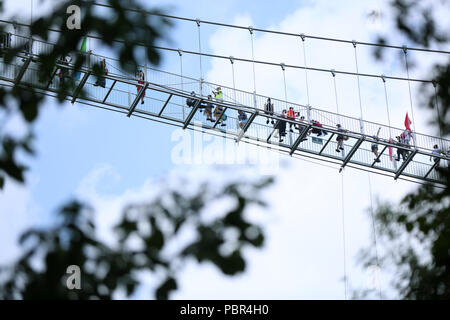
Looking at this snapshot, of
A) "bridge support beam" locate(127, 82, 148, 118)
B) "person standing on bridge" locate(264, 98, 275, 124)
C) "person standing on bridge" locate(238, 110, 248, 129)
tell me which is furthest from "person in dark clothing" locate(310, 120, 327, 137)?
"bridge support beam" locate(127, 82, 148, 118)

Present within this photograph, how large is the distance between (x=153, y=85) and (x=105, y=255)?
14.5 meters

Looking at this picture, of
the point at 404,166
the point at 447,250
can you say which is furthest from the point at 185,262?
the point at 404,166

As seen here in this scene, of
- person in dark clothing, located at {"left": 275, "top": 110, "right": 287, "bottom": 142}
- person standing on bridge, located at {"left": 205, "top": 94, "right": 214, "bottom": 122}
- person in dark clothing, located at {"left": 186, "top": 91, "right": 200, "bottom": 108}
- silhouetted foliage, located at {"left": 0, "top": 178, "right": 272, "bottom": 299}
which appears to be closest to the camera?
silhouetted foliage, located at {"left": 0, "top": 178, "right": 272, "bottom": 299}

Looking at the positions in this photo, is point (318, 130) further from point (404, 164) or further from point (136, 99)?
point (136, 99)

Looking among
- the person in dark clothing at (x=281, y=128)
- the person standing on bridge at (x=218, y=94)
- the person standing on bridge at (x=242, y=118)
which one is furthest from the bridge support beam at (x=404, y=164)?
the person standing on bridge at (x=218, y=94)

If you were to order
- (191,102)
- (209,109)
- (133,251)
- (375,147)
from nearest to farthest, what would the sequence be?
(133,251) < (191,102) < (209,109) < (375,147)

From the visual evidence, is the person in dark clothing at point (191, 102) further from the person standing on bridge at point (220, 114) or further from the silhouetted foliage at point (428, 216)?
the silhouetted foliage at point (428, 216)

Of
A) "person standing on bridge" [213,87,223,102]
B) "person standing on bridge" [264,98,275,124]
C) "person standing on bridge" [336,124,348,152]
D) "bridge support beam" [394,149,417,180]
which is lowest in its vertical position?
"bridge support beam" [394,149,417,180]

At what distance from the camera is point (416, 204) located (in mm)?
Result: 4914

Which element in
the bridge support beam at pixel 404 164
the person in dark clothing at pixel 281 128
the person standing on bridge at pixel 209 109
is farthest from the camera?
the bridge support beam at pixel 404 164

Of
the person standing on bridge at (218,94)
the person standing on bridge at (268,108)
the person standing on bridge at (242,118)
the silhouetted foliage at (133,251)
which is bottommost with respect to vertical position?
the silhouetted foliage at (133,251)

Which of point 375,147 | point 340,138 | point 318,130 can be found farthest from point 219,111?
point 375,147

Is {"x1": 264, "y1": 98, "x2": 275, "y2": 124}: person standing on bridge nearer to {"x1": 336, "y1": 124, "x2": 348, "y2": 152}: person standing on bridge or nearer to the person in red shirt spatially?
the person in red shirt

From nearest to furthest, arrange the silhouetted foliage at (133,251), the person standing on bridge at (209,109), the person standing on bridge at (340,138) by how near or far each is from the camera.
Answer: the silhouetted foliage at (133,251)
the person standing on bridge at (209,109)
the person standing on bridge at (340,138)
